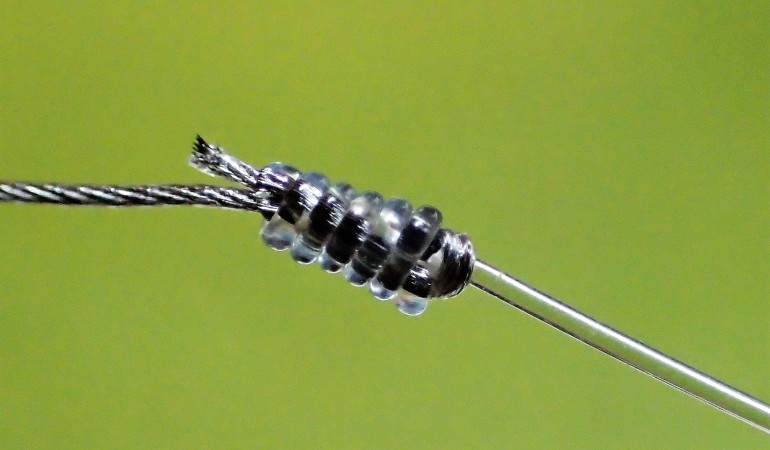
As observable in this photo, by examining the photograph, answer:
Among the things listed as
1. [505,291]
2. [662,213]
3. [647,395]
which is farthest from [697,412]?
[505,291]

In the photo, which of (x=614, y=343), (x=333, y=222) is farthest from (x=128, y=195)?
(x=614, y=343)

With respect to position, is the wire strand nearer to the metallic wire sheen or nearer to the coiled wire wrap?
the coiled wire wrap

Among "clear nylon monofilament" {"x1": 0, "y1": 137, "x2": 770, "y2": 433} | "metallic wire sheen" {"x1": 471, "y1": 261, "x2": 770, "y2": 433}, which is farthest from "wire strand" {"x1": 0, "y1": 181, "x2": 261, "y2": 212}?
"metallic wire sheen" {"x1": 471, "y1": 261, "x2": 770, "y2": 433}

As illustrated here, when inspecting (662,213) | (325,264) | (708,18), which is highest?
(708,18)

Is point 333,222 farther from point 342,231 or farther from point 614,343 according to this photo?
point 614,343

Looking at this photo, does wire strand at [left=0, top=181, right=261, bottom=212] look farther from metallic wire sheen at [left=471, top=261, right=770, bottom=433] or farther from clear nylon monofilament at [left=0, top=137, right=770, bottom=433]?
metallic wire sheen at [left=471, top=261, right=770, bottom=433]

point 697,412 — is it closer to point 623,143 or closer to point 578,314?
point 623,143

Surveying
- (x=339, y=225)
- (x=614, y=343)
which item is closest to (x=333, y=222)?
(x=339, y=225)

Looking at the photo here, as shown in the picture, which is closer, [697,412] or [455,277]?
[455,277]

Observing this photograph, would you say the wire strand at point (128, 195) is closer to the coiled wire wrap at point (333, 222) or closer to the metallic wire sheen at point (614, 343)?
the coiled wire wrap at point (333, 222)

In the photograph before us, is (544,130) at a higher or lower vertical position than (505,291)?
higher

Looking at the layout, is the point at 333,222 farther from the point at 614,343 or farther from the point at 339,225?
the point at 614,343
